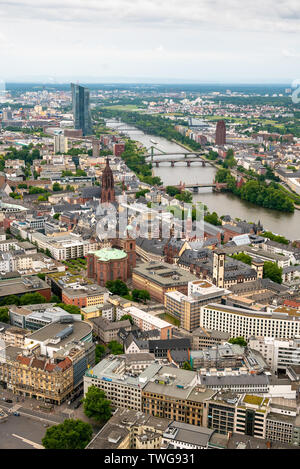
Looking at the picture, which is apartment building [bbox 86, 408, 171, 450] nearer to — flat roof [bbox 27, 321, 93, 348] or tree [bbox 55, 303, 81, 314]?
flat roof [bbox 27, 321, 93, 348]

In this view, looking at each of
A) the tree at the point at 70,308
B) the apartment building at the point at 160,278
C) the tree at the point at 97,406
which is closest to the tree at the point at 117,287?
the apartment building at the point at 160,278

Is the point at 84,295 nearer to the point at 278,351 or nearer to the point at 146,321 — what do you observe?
the point at 146,321

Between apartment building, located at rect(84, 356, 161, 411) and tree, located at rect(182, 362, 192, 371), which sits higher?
apartment building, located at rect(84, 356, 161, 411)

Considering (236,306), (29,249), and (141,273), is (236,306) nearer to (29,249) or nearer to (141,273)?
(141,273)

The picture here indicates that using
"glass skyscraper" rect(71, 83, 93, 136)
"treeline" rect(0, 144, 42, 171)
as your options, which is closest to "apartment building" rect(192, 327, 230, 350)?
"treeline" rect(0, 144, 42, 171)
